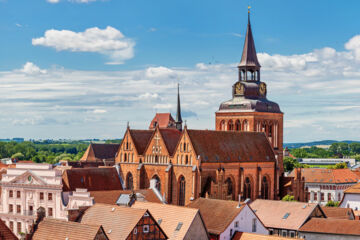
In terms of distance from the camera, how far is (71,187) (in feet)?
315

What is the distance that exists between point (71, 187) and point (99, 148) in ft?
288

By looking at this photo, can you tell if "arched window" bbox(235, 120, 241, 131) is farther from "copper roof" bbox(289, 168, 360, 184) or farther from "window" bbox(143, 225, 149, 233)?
"window" bbox(143, 225, 149, 233)

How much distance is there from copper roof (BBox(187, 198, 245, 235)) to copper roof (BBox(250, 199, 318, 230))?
838 centimetres

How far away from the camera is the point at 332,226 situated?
8069 cm

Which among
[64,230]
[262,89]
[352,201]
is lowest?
[352,201]

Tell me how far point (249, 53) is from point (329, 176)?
151 ft

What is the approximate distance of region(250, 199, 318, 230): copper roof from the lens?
8375 cm

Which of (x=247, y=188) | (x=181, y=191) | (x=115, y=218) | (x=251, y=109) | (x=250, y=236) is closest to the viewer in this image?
(x=115, y=218)

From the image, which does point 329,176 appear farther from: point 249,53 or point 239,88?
point 249,53

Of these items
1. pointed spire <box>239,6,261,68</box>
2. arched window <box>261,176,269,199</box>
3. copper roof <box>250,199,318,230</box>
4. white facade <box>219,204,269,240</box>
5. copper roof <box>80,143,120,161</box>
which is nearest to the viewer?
white facade <box>219,204,269,240</box>

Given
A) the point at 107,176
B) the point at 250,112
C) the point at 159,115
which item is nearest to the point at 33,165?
the point at 107,176

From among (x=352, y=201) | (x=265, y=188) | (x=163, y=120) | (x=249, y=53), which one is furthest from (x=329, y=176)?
(x=265, y=188)

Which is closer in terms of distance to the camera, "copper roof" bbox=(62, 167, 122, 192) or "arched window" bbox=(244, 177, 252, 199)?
"copper roof" bbox=(62, 167, 122, 192)

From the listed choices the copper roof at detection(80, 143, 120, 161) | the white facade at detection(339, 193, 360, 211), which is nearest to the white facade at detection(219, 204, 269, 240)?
the white facade at detection(339, 193, 360, 211)
